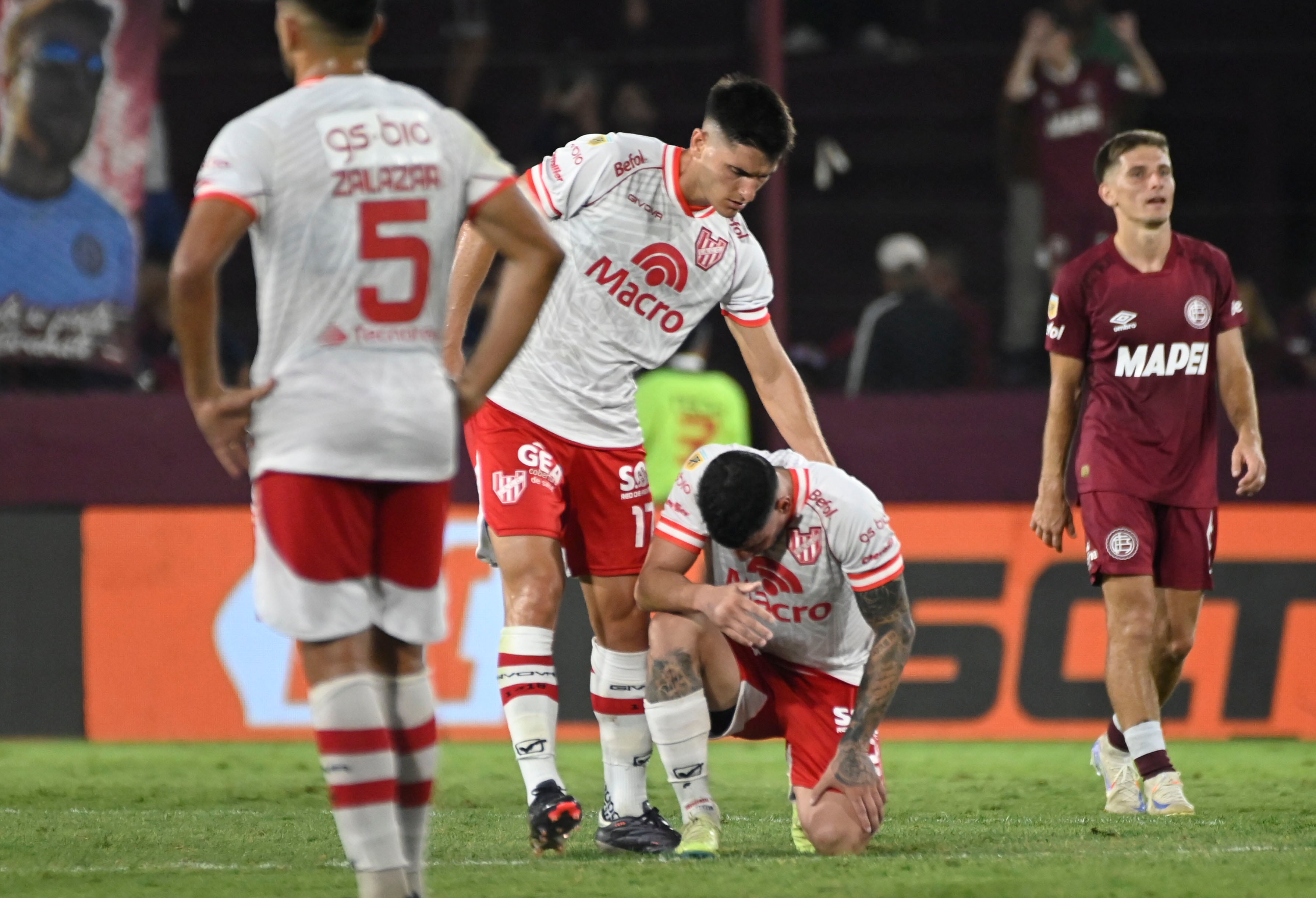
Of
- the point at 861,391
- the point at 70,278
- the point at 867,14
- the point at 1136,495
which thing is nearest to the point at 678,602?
the point at 1136,495

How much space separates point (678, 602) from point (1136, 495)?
6.87ft

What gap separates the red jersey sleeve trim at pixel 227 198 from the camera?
3367 millimetres

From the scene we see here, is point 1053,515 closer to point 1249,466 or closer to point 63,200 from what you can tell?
point 1249,466

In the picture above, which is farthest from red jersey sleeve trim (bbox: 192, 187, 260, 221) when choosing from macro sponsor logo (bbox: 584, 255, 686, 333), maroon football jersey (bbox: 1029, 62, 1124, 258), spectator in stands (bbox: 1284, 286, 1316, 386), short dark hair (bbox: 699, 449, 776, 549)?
spectator in stands (bbox: 1284, 286, 1316, 386)

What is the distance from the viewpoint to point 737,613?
4.52 metres

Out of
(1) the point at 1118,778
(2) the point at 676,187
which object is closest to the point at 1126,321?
(1) the point at 1118,778

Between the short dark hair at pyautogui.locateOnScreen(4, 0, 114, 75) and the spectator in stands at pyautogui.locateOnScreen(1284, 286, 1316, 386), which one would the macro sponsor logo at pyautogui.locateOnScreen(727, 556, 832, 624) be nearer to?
A: the spectator in stands at pyautogui.locateOnScreen(1284, 286, 1316, 386)

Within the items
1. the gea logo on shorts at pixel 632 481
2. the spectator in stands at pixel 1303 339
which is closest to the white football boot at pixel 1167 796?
the gea logo on shorts at pixel 632 481

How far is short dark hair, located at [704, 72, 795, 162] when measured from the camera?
493 cm

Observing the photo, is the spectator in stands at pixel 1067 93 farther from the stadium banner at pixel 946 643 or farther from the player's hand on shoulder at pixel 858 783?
the player's hand on shoulder at pixel 858 783

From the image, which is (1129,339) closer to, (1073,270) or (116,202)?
(1073,270)

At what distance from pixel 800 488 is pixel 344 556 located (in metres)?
1.60

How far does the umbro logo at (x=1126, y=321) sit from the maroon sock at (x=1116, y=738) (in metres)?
1.33

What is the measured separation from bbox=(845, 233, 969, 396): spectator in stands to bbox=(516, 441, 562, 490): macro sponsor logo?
5.21 m
